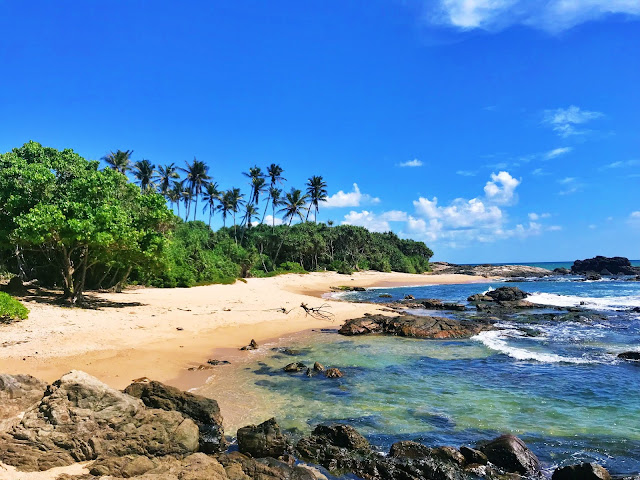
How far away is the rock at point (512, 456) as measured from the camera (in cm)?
693

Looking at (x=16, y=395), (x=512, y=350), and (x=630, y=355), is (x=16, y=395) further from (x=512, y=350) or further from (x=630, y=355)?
(x=630, y=355)

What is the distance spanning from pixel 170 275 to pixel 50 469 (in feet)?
98.0

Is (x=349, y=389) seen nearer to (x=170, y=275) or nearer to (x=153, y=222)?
(x=153, y=222)

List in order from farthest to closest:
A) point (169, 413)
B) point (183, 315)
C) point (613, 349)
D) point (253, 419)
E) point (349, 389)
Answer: point (183, 315) < point (613, 349) < point (349, 389) < point (253, 419) < point (169, 413)

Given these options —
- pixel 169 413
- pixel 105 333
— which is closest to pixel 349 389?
pixel 169 413

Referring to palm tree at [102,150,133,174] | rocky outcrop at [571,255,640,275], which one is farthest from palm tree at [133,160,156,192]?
rocky outcrop at [571,255,640,275]

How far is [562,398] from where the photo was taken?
10.8 meters

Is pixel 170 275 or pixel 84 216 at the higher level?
pixel 84 216

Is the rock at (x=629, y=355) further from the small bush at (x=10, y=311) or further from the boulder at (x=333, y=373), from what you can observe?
the small bush at (x=10, y=311)

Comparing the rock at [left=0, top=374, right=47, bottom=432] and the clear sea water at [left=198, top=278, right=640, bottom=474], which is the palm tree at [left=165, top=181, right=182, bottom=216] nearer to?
the clear sea water at [left=198, top=278, right=640, bottom=474]

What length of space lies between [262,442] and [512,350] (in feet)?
45.0

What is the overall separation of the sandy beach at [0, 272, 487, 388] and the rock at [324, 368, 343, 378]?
4034mm

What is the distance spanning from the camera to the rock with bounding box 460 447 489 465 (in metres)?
7.09

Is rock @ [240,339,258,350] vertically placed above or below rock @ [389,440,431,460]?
above
